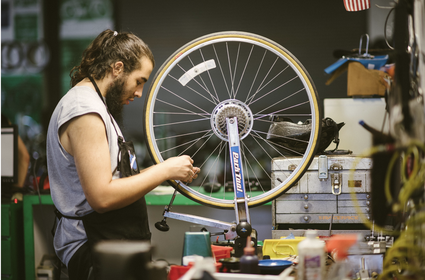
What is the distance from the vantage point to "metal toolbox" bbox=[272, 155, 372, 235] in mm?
1883

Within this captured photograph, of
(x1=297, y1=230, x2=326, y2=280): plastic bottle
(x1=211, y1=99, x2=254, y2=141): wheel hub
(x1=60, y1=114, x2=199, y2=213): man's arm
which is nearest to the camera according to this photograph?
(x1=297, y1=230, x2=326, y2=280): plastic bottle

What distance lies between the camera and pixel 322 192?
1906mm

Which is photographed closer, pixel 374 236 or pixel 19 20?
pixel 374 236

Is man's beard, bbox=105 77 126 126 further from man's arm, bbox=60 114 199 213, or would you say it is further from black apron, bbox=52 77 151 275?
man's arm, bbox=60 114 199 213

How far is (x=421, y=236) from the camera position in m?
0.95

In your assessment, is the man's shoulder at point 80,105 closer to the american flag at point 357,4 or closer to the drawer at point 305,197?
the drawer at point 305,197

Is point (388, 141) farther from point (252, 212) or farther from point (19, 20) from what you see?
point (19, 20)

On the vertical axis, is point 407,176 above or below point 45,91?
below

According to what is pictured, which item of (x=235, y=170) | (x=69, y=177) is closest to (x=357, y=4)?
(x=235, y=170)

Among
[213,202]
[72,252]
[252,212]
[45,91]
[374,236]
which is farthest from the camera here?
[45,91]

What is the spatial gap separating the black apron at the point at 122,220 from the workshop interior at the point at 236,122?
94 mm

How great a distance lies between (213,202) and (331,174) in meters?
0.62

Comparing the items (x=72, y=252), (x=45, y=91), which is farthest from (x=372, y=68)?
(x=45, y=91)

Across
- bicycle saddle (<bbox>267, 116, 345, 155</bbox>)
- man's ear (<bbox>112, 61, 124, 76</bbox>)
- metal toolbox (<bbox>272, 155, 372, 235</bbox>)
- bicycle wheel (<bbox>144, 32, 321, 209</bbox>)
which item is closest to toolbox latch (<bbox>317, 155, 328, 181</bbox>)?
metal toolbox (<bbox>272, 155, 372, 235</bbox>)
